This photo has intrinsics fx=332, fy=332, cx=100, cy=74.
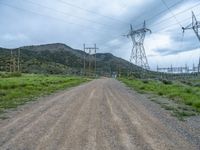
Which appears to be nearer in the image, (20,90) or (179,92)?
(179,92)

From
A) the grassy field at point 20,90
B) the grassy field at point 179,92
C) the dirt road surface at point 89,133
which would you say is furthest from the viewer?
the grassy field at point 20,90

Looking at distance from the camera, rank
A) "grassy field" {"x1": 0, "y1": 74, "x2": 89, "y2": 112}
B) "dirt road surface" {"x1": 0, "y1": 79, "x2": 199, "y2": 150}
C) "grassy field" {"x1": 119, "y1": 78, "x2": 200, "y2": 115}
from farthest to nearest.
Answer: "grassy field" {"x1": 0, "y1": 74, "x2": 89, "y2": 112} → "grassy field" {"x1": 119, "y1": 78, "x2": 200, "y2": 115} → "dirt road surface" {"x1": 0, "y1": 79, "x2": 199, "y2": 150}

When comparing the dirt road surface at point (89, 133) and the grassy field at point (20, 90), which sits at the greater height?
the grassy field at point (20, 90)

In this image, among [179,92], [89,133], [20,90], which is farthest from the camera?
[20,90]

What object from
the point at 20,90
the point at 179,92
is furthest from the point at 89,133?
the point at 20,90

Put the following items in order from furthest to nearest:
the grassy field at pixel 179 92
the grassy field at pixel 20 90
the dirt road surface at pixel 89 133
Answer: the grassy field at pixel 20 90, the grassy field at pixel 179 92, the dirt road surface at pixel 89 133

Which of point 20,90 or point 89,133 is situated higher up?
point 20,90

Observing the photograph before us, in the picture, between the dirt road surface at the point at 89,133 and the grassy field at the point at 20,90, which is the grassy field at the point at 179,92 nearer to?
the dirt road surface at the point at 89,133

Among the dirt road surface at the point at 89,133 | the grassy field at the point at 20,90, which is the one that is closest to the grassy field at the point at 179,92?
the dirt road surface at the point at 89,133

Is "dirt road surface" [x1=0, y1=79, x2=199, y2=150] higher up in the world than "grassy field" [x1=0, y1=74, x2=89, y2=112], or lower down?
lower down

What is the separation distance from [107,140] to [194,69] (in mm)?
60518

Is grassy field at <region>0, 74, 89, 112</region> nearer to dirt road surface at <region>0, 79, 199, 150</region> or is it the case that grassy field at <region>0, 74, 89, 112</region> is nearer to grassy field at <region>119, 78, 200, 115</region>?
dirt road surface at <region>0, 79, 199, 150</region>

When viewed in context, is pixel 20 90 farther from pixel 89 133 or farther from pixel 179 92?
pixel 89 133

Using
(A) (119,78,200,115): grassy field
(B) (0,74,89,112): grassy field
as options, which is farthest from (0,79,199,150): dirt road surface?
(A) (119,78,200,115): grassy field
